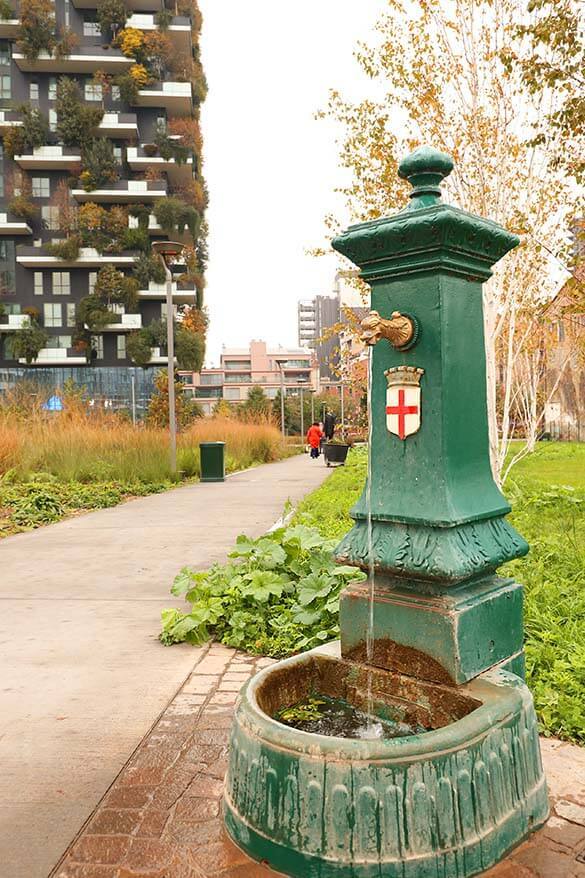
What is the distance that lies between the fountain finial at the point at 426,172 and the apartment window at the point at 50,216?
159 feet

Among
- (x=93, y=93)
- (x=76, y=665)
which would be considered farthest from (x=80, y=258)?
(x=76, y=665)

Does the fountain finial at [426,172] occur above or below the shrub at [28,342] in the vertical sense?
below

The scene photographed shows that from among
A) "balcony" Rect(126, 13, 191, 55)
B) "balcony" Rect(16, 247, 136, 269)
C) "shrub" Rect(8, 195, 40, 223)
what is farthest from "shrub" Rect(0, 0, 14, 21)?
"balcony" Rect(16, 247, 136, 269)

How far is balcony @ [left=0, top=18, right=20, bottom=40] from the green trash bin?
41863 millimetres

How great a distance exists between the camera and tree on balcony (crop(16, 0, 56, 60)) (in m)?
42.8

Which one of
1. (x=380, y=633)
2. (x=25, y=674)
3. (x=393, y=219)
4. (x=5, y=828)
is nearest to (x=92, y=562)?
(x=25, y=674)

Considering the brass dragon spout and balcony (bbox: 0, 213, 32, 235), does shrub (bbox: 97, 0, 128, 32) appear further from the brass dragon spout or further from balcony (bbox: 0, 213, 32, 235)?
the brass dragon spout

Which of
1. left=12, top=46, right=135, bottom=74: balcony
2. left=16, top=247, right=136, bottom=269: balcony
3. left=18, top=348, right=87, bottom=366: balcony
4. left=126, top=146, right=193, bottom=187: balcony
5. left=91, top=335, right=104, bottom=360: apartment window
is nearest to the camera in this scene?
left=12, top=46, right=135, bottom=74: balcony

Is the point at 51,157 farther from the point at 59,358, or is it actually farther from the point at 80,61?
the point at 59,358

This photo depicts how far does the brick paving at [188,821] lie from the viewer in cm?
192

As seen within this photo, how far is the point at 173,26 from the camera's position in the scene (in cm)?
4538

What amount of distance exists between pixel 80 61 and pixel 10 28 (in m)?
4.87

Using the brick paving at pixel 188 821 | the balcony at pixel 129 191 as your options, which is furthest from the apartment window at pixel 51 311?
the brick paving at pixel 188 821

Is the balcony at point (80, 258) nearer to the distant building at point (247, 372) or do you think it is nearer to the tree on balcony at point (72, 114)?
the tree on balcony at point (72, 114)
